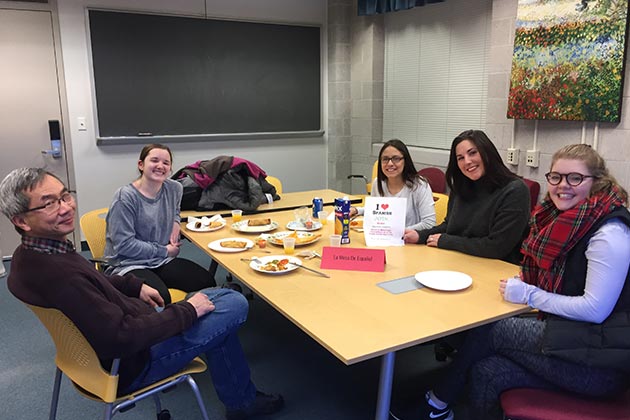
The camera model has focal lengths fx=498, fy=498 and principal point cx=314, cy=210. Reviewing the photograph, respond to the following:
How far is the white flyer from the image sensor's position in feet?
7.82

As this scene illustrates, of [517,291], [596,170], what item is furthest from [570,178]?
[517,291]

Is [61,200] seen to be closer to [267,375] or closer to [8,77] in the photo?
[267,375]

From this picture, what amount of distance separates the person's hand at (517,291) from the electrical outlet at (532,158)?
86.3 inches

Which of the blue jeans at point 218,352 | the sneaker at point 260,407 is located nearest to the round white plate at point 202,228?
the blue jeans at point 218,352

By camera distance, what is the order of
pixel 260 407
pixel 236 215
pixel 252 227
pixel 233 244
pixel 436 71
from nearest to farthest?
1. pixel 260 407
2. pixel 233 244
3. pixel 252 227
4. pixel 236 215
5. pixel 436 71

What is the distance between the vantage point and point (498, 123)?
3.90 m

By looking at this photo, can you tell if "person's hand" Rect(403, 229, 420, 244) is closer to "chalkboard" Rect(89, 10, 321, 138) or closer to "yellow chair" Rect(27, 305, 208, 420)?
"yellow chair" Rect(27, 305, 208, 420)

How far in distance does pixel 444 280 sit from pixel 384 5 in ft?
12.0

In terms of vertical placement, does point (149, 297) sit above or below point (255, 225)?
below

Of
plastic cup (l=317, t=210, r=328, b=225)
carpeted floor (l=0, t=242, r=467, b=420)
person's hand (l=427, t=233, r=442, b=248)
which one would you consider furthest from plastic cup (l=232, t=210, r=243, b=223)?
person's hand (l=427, t=233, r=442, b=248)

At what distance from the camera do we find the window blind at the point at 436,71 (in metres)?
4.30

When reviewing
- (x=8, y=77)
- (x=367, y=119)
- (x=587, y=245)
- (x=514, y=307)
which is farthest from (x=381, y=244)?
(x=8, y=77)

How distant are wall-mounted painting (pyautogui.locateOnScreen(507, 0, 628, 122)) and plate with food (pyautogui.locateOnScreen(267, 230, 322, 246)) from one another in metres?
1.98

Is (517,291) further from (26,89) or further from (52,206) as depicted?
(26,89)
